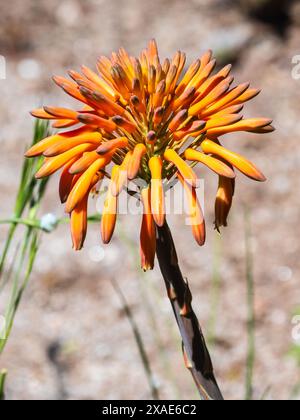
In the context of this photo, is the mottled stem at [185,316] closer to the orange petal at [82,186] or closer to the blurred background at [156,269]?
the orange petal at [82,186]

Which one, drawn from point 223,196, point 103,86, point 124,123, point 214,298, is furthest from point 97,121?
point 214,298

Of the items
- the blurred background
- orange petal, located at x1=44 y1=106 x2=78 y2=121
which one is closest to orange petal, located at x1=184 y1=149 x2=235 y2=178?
orange petal, located at x1=44 y1=106 x2=78 y2=121

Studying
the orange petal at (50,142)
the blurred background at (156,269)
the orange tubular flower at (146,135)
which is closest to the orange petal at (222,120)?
the orange tubular flower at (146,135)

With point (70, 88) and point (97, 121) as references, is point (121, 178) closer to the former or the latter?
point (97, 121)

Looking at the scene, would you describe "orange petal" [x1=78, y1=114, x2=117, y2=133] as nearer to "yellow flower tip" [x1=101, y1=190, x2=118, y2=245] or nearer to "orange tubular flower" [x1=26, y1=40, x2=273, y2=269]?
"orange tubular flower" [x1=26, y1=40, x2=273, y2=269]

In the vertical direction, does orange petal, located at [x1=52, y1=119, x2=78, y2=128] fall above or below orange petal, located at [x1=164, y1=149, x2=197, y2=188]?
above

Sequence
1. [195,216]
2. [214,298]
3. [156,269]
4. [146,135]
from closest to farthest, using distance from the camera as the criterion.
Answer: [195,216]
[146,135]
[214,298]
[156,269]

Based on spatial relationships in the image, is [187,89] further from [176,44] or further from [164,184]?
[176,44]
